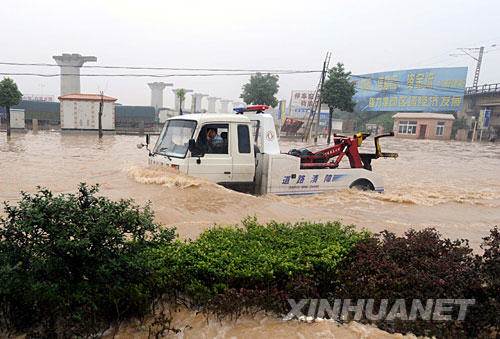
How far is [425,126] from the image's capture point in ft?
157

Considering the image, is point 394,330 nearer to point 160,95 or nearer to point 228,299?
point 228,299

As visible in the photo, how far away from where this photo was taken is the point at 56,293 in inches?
102

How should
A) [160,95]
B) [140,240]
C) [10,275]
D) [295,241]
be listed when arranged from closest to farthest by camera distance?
[10,275] < [140,240] < [295,241] < [160,95]

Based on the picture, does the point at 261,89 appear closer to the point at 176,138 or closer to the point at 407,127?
the point at 407,127

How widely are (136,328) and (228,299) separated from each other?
2.44 feet

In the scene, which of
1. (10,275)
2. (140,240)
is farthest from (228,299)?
(10,275)

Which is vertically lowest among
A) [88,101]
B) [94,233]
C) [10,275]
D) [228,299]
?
[228,299]

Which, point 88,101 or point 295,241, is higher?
point 88,101

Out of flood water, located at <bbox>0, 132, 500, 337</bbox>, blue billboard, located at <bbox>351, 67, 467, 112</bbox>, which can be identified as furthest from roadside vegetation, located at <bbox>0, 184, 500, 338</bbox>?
blue billboard, located at <bbox>351, 67, 467, 112</bbox>

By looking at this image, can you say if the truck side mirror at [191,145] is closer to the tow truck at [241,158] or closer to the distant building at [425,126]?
the tow truck at [241,158]

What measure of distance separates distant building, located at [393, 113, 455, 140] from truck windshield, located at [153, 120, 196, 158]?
47686 millimetres

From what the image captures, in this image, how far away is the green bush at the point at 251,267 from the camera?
9.77 ft

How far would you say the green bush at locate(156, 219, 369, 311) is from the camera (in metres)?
2.98

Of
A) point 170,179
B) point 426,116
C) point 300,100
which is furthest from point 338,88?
point 300,100
